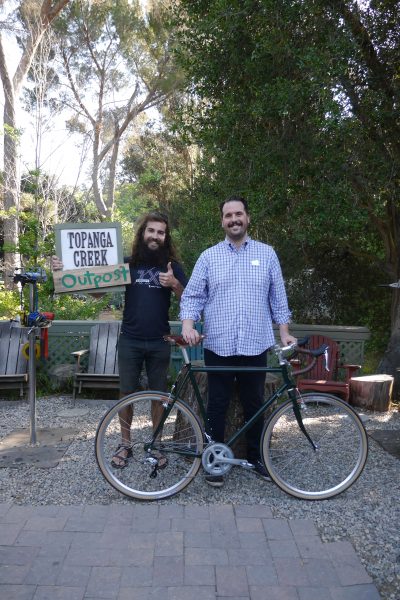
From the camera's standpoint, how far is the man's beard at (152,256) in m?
3.89

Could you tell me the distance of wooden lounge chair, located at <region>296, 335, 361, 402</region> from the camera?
584cm

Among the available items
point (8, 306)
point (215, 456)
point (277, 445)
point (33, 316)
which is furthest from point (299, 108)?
point (8, 306)

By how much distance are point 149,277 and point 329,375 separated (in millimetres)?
3408

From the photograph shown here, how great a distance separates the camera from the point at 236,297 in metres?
3.56

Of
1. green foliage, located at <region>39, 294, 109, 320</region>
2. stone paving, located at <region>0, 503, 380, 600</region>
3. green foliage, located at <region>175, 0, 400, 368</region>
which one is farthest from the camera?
green foliage, located at <region>39, 294, 109, 320</region>

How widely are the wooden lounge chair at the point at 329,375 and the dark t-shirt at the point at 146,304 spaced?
2499 millimetres

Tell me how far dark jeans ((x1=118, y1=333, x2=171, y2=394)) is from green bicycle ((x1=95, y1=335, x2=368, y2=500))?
219mm

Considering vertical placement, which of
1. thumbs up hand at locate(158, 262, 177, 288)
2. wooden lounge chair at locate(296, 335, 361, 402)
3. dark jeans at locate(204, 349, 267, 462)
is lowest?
wooden lounge chair at locate(296, 335, 361, 402)

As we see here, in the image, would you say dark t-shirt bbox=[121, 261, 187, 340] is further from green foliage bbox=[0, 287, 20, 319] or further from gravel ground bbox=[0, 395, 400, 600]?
green foliage bbox=[0, 287, 20, 319]

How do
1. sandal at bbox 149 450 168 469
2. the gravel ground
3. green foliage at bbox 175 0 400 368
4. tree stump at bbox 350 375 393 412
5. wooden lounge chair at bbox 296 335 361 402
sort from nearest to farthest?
the gravel ground, sandal at bbox 149 450 168 469, green foliage at bbox 175 0 400 368, wooden lounge chair at bbox 296 335 361 402, tree stump at bbox 350 375 393 412

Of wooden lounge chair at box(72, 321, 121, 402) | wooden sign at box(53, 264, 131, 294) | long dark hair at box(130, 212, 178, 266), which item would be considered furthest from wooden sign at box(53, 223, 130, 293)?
wooden lounge chair at box(72, 321, 121, 402)

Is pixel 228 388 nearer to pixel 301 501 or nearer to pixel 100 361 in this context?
pixel 301 501

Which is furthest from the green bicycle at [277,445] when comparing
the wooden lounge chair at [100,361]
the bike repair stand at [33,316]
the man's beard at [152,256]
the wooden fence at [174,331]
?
the wooden fence at [174,331]

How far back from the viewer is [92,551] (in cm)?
283
